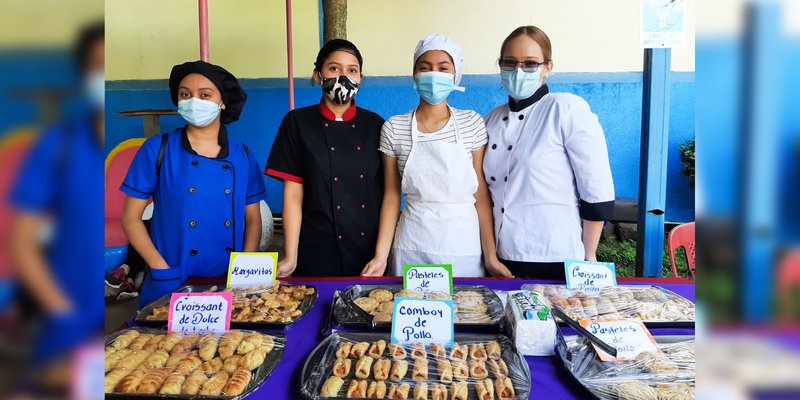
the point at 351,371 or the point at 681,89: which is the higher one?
the point at 681,89

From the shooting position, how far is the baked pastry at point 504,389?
46.6 inches

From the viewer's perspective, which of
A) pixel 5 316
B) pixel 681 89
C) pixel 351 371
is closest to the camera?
pixel 5 316

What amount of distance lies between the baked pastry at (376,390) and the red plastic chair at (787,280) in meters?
1.00

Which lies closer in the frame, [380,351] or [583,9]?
[380,351]

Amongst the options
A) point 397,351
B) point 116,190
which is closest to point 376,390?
point 397,351

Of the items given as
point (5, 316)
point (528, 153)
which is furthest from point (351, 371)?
point (528, 153)

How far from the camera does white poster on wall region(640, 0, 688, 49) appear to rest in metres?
2.87

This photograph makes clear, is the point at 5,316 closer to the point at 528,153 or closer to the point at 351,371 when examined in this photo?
the point at 351,371

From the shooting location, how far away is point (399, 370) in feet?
4.27

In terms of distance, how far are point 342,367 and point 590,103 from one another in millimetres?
5605

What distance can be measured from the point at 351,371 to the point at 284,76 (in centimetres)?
550

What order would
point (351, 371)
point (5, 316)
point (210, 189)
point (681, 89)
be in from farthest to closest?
point (681, 89), point (210, 189), point (351, 371), point (5, 316)

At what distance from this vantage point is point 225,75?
2.27 metres

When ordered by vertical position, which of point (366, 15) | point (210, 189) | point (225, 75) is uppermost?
point (366, 15)
